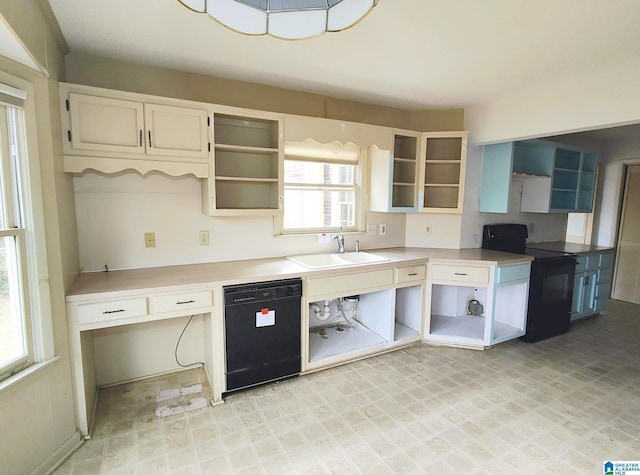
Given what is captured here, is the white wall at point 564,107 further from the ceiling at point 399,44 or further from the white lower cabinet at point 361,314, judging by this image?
the white lower cabinet at point 361,314

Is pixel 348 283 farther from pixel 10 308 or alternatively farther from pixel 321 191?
pixel 10 308

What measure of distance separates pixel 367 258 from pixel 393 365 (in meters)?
0.98

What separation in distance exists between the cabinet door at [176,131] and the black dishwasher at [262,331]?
1.01m

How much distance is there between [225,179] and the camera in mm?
2549

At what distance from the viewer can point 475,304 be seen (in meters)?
3.73

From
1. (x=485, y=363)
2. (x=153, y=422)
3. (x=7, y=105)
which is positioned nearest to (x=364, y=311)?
(x=485, y=363)

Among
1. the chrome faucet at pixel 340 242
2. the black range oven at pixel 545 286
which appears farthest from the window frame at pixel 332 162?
the black range oven at pixel 545 286

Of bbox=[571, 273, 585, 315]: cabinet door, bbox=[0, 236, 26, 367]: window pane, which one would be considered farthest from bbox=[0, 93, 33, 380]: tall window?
bbox=[571, 273, 585, 315]: cabinet door

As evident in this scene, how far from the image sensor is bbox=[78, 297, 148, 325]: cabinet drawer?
6.23 feet

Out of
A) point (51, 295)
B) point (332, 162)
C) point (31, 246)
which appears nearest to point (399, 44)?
point (332, 162)

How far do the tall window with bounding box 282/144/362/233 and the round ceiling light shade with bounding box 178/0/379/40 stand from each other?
165 centimetres

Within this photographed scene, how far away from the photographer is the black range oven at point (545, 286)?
3.32 metres

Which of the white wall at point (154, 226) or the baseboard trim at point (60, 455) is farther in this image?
the white wall at point (154, 226)
